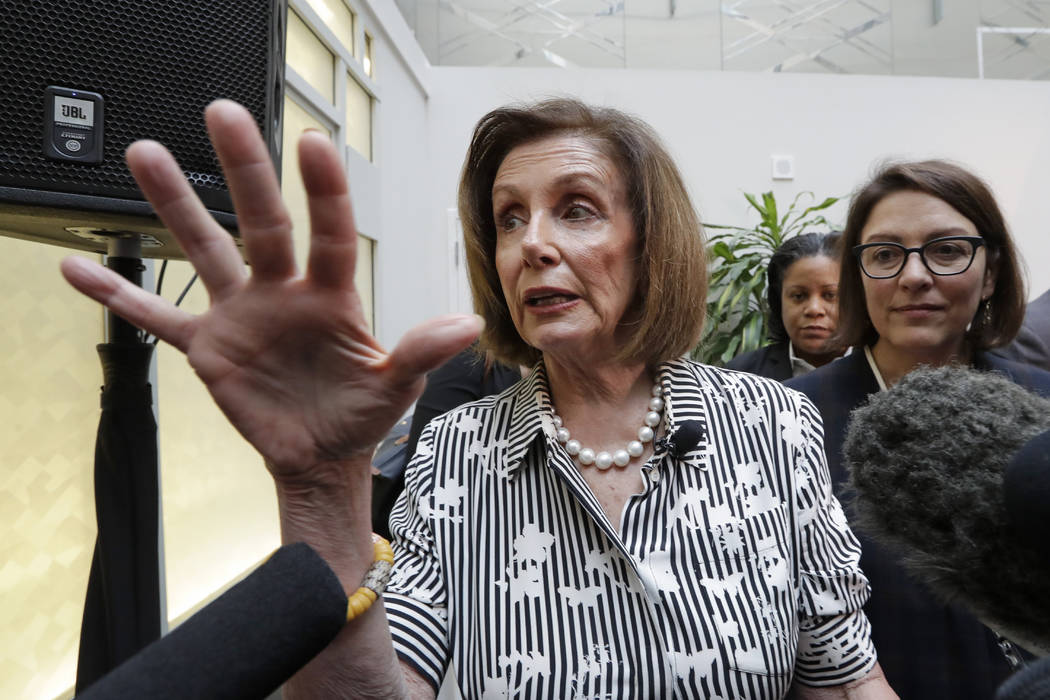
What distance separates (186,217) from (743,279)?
4530 mm

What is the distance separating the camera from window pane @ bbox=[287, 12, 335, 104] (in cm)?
318

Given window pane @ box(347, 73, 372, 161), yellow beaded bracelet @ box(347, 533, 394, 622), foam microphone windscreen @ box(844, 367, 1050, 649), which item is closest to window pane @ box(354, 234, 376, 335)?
window pane @ box(347, 73, 372, 161)

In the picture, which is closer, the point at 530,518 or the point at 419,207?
the point at 530,518

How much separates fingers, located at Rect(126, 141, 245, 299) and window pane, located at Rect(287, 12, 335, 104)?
2.88 m

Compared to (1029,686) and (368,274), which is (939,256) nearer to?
(1029,686)

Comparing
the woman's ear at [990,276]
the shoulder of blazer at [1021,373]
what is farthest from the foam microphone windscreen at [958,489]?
the woman's ear at [990,276]

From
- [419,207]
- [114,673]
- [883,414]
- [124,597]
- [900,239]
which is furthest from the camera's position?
[419,207]

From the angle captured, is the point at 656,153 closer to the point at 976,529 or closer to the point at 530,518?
the point at 530,518

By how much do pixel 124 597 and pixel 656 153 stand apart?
1061mm

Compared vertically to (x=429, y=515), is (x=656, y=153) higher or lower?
higher

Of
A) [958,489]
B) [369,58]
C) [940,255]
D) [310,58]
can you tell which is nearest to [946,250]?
[940,255]

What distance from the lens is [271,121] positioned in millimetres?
1048

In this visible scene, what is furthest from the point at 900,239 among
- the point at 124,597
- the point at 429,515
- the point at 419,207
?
the point at 419,207

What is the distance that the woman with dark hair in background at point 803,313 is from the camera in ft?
9.27
